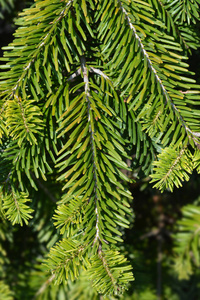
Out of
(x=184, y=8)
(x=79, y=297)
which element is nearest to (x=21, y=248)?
(x=79, y=297)

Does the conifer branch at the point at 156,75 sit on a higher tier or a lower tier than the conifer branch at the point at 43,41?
lower

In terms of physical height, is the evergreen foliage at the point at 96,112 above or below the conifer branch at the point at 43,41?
below

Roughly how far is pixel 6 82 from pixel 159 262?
2.82 ft

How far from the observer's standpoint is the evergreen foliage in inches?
17.5

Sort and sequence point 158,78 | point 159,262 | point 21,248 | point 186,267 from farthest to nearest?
point 159,262 → point 21,248 → point 186,267 → point 158,78

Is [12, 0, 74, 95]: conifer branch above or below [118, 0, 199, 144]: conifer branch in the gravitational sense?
above

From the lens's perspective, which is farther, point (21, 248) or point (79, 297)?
point (21, 248)

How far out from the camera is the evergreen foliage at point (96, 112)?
0.44m

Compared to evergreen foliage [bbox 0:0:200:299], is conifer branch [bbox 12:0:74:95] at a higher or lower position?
higher

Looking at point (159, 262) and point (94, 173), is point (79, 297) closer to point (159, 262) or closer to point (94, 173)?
point (159, 262)

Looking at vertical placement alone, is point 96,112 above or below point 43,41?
below

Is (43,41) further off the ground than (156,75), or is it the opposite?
(43,41)

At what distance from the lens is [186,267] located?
81 centimetres

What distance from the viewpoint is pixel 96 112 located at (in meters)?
0.45
